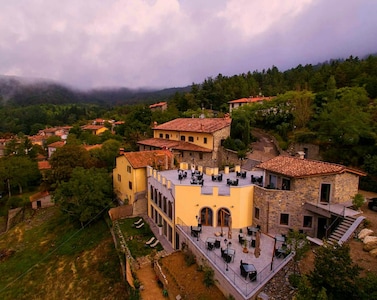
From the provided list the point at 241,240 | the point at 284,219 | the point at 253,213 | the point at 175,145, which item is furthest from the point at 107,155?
the point at 284,219

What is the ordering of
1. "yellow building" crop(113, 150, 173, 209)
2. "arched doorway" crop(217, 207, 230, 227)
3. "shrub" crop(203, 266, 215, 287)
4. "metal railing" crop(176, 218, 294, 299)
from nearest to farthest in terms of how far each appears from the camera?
"metal railing" crop(176, 218, 294, 299) < "shrub" crop(203, 266, 215, 287) < "arched doorway" crop(217, 207, 230, 227) < "yellow building" crop(113, 150, 173, 209)

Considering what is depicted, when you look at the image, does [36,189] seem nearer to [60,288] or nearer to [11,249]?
[11,249]

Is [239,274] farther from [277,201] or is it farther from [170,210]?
[170,210]

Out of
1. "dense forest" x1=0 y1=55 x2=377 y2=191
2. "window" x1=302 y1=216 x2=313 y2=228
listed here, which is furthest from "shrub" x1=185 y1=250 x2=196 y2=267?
"dense forest" x1=0 y1=55 x2=377 y2=191

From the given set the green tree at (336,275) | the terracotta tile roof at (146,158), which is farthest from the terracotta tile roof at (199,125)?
the green tree at (336,275)

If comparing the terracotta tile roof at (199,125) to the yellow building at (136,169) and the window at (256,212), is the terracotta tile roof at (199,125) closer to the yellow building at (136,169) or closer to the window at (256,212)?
the yellow building at (136,169)

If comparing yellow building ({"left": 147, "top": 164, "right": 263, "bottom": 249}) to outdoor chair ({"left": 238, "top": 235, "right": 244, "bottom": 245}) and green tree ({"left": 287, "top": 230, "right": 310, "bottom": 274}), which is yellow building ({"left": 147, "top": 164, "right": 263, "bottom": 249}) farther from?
green tree ({"left": 287, "top": 230, "right": 310, "bottom": 274})

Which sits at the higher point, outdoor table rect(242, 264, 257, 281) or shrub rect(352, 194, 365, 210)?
shrub rect(352, 194, 365, 210)
